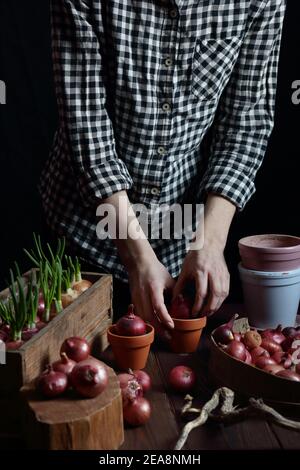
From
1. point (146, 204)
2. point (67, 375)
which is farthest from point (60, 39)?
point (67, 375)

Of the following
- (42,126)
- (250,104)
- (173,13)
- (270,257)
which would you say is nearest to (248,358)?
(270,257)

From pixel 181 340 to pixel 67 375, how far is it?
1.21ft

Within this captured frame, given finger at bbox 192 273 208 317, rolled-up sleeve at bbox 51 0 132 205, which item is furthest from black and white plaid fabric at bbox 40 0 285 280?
finger at bbox 192 273 208 317

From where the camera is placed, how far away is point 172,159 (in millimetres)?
1819

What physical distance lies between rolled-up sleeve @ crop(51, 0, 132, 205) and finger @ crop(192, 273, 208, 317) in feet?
0.91

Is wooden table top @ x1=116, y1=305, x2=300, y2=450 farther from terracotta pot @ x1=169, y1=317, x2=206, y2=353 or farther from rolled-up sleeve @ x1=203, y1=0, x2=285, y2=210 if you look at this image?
rolled-up sleeve @ x1=203, y1=0, x2=285, y2=210

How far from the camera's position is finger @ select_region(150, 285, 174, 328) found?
1.43 metres

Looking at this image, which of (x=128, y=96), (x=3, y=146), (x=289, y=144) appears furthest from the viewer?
(x=3, y=146)

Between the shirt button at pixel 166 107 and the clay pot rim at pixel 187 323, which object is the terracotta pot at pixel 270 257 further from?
the shirt button at pixel 166 107

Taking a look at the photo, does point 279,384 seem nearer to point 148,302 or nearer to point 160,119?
point 148,302

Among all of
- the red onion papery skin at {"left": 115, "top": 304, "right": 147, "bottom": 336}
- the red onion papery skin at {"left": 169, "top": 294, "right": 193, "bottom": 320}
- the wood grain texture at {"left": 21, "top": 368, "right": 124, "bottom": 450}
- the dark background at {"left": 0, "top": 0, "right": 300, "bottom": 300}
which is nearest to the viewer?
the wood grain texture at {"left": 21, "top": 368, "right": 124, "bottom": 450}

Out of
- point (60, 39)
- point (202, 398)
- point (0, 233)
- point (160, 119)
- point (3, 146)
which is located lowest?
point (0, 233)

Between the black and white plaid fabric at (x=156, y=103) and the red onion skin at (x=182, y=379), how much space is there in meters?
0.49

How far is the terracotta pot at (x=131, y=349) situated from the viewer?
53.1 inches
